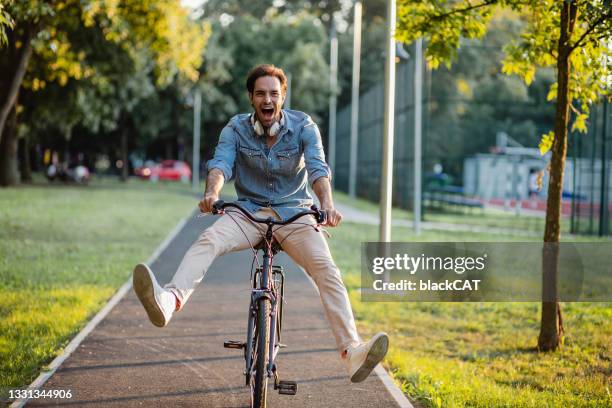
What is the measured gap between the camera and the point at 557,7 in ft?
25.0

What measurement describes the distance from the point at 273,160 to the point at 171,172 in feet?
178

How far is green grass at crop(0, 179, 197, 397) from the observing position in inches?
276

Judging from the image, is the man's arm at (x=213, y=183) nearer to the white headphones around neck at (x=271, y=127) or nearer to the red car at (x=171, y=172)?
the white headphones around neck at (x=271, y=127)

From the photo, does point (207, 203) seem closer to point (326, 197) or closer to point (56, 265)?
point (326, 197)

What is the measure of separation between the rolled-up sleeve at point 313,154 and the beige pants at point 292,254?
0.29m

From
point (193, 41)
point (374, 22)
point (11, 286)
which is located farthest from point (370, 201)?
point (374, 22)

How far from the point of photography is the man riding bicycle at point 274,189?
4.79 meters

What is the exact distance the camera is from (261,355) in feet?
14.7

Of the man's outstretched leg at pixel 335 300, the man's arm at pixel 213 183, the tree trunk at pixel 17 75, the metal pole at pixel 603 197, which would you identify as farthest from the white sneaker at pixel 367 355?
the metal pole at pixel 603 197

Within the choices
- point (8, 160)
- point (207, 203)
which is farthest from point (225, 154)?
point (8, 160)

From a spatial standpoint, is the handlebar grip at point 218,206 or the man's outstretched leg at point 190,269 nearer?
the man's outstretched leg at point 190,269

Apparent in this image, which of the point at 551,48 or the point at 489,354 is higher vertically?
the point at 551,48

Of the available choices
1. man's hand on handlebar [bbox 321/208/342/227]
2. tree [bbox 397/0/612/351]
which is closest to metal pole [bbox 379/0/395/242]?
tree [bbox 397/0/612/351]

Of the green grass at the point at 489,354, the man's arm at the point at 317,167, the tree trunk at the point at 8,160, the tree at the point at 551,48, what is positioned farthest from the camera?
the tree trunk at the point at 8,160
